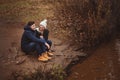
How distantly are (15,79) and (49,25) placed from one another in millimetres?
3459

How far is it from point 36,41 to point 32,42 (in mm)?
173

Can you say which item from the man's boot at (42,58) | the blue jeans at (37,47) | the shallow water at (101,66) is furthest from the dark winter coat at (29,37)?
the shallow water at (101,66)

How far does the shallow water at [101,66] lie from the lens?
7.71m

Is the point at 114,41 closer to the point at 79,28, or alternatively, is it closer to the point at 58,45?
the point at 79,28

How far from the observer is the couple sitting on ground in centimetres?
777

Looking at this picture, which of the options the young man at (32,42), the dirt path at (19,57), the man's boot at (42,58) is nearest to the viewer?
the dirt path at (19,57)

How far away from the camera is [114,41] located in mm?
9430

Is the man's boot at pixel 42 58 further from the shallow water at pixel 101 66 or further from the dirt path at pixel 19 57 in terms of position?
the shallow water at pixel 101 66

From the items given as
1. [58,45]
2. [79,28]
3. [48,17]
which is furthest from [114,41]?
[48,17]

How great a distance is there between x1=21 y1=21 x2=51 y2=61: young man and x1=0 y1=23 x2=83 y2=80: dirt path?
0.73 feet

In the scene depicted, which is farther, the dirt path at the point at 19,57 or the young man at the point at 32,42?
the young man at the point at 32,42

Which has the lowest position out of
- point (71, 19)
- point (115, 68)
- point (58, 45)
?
point (115, 68)

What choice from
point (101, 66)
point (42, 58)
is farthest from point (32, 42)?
point (101, 66)

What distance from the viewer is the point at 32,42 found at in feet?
25.9
